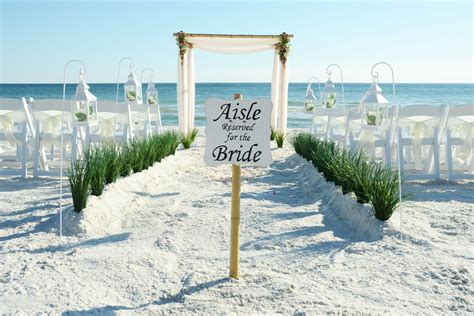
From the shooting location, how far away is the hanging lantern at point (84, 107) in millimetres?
6387

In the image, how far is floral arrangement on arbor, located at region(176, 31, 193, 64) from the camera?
384 inches

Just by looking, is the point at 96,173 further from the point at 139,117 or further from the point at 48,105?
the point at 139,117

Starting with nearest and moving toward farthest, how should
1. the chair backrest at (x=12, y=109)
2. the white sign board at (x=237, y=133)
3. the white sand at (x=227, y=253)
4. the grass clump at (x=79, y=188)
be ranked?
the white sand at (x=227, y=253) → the white sign board at (x=237, y=133) → the grass clump at (x=79, y=188) → the chair backrest at (x=12, y=109)

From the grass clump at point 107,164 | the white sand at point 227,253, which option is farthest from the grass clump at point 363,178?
the grass clump at point 107,164

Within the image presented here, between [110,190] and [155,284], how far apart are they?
7.13ft

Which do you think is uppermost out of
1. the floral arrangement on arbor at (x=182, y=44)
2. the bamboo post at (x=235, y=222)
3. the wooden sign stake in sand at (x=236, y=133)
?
the floral arrangement on arbor at (x=182, y=44)

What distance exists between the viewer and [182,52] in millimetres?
9922

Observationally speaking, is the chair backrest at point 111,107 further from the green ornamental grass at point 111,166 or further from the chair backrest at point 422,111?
the chair backrest at point 422,111

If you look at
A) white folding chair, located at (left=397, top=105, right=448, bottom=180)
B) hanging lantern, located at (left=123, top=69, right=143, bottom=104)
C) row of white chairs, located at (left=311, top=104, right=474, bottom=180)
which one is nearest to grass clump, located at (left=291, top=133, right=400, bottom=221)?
row of white chairs, located at (left=311, top=104, right=474, bottom=180)

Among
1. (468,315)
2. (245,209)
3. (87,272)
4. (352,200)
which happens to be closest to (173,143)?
(245,209)

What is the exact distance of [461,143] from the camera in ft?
21.9

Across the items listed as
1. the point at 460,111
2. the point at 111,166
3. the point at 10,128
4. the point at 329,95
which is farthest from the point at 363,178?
the point at 10,128

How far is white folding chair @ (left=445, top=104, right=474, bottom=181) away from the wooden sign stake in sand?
4263mm

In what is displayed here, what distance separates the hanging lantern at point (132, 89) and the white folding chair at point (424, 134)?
5183 millimetres
